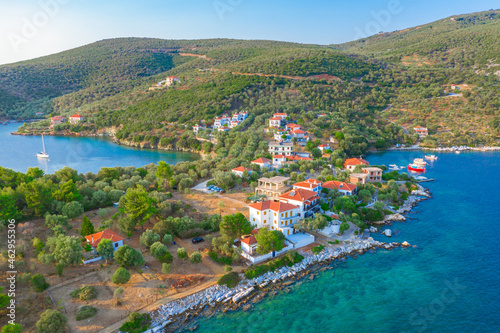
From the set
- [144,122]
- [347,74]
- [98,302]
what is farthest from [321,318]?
[347,74]

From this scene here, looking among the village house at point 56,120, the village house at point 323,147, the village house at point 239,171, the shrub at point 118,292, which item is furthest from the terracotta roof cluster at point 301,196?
the village house at point 56,120

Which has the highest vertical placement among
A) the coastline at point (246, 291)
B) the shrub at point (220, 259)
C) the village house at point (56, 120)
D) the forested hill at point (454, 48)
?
the forested hill at point (454, 48)

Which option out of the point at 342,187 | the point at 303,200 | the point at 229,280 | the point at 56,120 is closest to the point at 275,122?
the point at 342,187

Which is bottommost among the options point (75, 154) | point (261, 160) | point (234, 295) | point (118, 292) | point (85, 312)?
point (234, 295)

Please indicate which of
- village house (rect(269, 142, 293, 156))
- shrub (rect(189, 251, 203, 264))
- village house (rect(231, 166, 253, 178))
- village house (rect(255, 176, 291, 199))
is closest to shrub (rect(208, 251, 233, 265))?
shrub (rect(189, 251, 203, 264))

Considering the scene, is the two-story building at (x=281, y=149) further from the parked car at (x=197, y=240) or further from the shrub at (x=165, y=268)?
the shrub at (x=165, y=268)

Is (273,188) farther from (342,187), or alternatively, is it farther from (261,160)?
A: (261,160)
